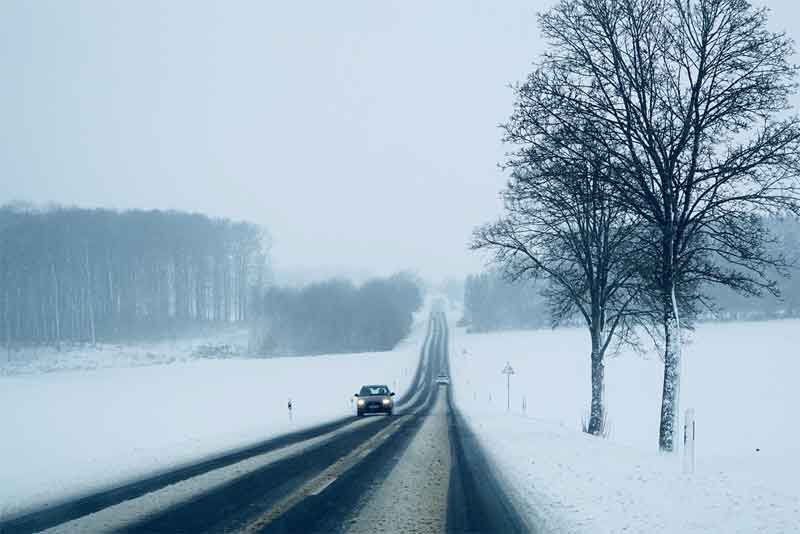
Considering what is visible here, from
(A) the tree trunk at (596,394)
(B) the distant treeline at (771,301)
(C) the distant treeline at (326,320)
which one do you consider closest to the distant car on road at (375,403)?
(A) the tree trunk at (596,394)

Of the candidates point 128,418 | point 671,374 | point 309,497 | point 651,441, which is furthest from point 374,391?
point 309,497

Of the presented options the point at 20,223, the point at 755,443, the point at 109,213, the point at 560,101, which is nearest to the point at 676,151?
the point at 560,101

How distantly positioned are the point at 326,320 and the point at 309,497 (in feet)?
276

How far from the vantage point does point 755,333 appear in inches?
2534

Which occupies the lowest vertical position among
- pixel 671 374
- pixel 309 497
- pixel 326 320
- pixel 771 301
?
pixel 326 320

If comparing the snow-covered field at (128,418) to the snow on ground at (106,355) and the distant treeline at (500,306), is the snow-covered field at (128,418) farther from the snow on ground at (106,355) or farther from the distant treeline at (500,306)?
the distant treeline at (500,306)

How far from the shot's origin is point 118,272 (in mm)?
71938

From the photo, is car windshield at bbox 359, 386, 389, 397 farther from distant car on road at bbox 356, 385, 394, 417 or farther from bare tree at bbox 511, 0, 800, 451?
bare tree at bbox 511, 0, 800, 451

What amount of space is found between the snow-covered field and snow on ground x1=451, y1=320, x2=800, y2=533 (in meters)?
7.72

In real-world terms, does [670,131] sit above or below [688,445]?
above

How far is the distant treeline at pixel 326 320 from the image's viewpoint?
83.4m

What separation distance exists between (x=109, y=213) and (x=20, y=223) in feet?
60.1

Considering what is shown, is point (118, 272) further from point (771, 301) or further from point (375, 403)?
point (771, 301)

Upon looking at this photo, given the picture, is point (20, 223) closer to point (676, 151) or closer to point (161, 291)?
point (161, 291)
